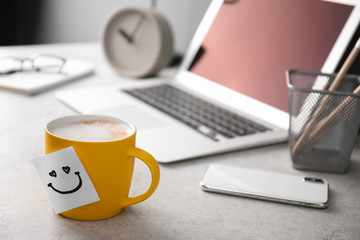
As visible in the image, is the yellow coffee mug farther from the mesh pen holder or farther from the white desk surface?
the mesh pen holder

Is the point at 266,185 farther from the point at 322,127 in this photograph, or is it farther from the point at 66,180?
the point at 66,180

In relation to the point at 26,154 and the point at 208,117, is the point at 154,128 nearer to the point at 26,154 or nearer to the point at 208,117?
the point at 208,117

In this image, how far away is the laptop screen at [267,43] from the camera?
34.7 inches

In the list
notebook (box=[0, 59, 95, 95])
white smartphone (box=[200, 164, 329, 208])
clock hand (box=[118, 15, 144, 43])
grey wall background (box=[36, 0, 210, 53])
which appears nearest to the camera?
white smartphone (box=[200, 164, 329, 208])

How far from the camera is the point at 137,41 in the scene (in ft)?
4.01

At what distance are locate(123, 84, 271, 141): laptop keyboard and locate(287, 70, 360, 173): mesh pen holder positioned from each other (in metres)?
0.12

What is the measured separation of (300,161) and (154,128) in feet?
0.88

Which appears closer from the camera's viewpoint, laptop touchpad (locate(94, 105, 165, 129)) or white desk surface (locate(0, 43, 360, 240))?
white desk surface (locate(0, 43, 360, 240))

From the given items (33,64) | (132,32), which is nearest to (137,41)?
(132,32)

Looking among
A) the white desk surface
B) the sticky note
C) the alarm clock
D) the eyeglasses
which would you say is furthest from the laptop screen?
the sticky note

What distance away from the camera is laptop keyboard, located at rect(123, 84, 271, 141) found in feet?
2.63

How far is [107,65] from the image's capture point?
1344 millimetres

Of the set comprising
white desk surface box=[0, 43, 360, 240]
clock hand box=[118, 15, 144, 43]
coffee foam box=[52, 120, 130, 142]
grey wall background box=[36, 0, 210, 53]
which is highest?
coffee foam box=[52, 120, 130, 142]

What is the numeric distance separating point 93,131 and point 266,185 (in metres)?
0.27
